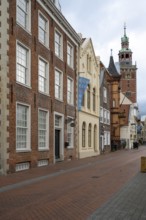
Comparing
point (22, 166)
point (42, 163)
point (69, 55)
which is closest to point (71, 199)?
point (22, 166)

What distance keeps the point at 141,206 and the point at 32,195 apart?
3.36m

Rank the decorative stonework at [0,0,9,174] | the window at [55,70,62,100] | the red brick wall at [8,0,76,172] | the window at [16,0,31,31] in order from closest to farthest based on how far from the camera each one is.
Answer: the decorative stonework at [0,0,9,174] < the red brick wall at [8,0,76,172] < the window at [16,0,31,31] < the window at [55,70,62,100]

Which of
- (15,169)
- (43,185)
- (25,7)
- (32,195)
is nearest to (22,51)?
(25,7)

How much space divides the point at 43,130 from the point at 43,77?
126 inches

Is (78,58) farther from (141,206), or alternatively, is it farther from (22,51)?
(141,206)

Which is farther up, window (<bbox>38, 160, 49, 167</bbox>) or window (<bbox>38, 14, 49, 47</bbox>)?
window (<bbox>38, 14, 49, 47</bbox>)

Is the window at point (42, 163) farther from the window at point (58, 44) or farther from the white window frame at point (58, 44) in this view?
the window at point (58, 44)

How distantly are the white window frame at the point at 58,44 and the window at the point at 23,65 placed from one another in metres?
5.48

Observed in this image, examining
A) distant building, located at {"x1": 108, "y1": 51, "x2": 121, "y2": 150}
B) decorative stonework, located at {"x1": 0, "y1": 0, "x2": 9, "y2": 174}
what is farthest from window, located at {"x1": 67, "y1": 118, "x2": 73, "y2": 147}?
distant building, located at {"x1": 108, "y1": 51, "x2": 121, "y2": 150}

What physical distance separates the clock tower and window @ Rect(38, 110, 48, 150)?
9643 cm

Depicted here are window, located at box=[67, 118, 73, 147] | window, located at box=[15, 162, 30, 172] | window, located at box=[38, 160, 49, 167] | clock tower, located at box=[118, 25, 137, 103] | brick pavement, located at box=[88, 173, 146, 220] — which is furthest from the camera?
clock tower, located at box=[118, 25, 137, 103]

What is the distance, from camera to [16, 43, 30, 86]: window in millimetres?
19344

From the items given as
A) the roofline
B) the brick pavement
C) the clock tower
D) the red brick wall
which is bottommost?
the brick pavement

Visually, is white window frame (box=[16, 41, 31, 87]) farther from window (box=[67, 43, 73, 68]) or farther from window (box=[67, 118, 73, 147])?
window (box=[67, 118, 73, 147])
